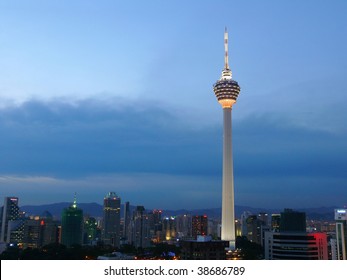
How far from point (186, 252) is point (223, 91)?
57.6ft

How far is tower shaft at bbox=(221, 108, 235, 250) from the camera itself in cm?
3306

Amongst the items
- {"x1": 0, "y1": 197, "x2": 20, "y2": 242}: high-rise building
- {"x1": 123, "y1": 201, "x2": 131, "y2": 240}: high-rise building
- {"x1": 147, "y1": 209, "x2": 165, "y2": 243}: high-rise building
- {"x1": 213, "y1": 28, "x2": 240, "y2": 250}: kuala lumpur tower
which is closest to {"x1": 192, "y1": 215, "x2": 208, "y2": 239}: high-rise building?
{"x1": 147, "y1": 209, "x2": 165, "y2": 243}: high-rise building

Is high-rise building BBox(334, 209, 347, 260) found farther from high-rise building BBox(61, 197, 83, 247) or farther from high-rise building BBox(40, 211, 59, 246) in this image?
high-rise building BBox(40, 211, 59, 246)

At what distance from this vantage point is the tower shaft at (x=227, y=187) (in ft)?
108

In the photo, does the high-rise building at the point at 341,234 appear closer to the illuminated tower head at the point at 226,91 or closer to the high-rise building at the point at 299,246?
the high-rise building at the point at 299,246

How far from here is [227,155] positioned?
3403cm

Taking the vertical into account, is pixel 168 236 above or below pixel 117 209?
below

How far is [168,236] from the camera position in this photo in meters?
51.9

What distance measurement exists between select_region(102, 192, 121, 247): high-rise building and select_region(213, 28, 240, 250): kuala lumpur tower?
62.6 ft

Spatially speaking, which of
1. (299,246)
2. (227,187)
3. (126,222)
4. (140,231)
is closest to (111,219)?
(126,222)

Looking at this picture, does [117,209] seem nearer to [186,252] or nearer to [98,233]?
[98,233]

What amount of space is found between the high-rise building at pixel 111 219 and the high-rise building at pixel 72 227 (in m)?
5.26

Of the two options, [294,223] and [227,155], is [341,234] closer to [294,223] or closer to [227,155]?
[294,223]
